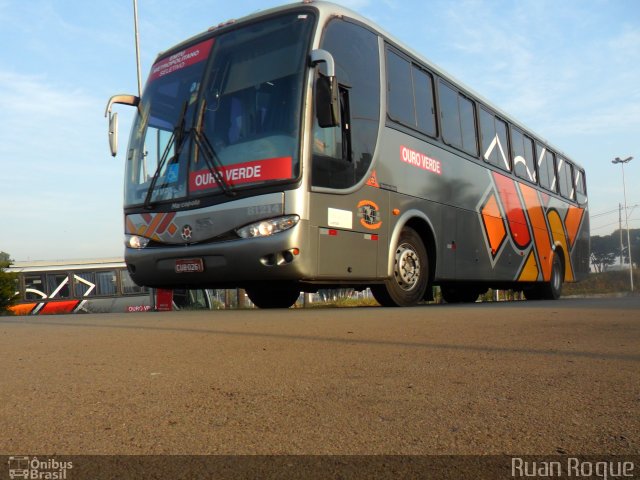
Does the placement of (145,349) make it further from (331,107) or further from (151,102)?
(151,102)

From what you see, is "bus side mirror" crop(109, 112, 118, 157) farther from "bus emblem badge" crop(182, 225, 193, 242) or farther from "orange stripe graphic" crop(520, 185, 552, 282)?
"orange stripe graphic" crop(520, 185, 552, 282)

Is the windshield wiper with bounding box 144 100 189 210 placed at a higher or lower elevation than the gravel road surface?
higher

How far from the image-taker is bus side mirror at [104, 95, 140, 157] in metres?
8.35

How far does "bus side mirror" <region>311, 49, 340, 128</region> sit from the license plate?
2106mm

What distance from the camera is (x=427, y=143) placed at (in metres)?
8.93

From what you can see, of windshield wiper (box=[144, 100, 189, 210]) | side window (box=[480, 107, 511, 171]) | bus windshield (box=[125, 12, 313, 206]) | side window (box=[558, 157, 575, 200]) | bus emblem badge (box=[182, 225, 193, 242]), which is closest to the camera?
bus windshield (box=[125, 12, 313, 206])

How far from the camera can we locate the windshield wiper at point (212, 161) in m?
6.93

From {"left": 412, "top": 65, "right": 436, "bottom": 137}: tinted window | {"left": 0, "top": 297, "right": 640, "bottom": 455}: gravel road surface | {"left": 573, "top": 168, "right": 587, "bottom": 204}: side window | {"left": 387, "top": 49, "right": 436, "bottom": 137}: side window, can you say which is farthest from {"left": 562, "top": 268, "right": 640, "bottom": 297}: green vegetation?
{"left": 0, "top": 297, "right": 640, "bottom": 455}: gravel road surface

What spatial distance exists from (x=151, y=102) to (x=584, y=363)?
656 cm

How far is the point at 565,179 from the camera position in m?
16.0

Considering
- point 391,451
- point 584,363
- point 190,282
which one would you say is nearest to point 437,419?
point 391,451

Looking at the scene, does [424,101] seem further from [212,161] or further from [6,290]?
[6,290]

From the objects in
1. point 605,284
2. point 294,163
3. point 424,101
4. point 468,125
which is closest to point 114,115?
point 294,163

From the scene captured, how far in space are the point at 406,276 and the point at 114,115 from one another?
451cm
